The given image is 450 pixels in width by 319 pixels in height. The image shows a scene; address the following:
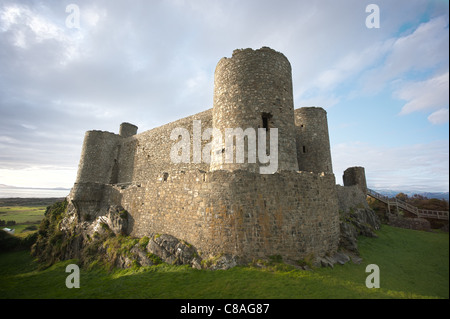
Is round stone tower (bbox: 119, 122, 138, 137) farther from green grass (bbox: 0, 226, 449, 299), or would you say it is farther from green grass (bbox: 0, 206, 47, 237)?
green grass (bbox: 0, 226, 449, 299)

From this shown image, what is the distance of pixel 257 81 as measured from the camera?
1023 centimetres

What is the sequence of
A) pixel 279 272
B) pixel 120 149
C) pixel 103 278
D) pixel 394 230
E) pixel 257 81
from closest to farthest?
pixel 279 272
pixel 103 278
pixel 257 81
pixel 394 230
pixel 120 149

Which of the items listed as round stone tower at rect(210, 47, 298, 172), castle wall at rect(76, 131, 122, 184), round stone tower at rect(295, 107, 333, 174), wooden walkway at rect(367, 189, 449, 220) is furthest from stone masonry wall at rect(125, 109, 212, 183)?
wooden walkway at rect(367, 189, 449, 220)

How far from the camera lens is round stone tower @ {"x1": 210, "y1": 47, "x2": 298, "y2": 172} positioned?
31.4ft

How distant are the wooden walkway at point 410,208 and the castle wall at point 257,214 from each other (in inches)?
603

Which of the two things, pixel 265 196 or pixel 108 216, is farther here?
pixel 108 216

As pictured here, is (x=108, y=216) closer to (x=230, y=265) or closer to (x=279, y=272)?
(x=230, y=265)

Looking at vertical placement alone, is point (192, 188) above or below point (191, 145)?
below

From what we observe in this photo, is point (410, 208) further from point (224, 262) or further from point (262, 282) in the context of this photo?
point (224, 262)

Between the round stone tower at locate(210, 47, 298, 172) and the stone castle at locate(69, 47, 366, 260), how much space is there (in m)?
0.05

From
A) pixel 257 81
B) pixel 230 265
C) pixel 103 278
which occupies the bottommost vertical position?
pixel 103 278
